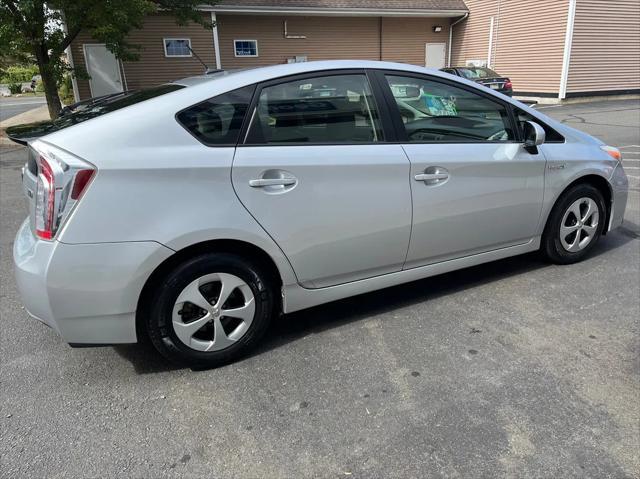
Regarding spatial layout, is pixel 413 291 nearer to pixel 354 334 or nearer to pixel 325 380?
pixel 354 334

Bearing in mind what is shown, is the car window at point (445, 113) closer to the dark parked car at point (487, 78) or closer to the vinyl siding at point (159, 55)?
the dark parked car at point (487, 78)

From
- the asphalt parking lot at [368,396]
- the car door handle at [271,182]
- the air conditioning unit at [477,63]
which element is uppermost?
the car door handle at [271,182]

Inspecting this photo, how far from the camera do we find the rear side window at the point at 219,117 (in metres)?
2.69

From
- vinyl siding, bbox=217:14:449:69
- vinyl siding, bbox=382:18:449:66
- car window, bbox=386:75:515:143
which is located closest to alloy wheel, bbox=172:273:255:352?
car window, bbox=386:75:515:143

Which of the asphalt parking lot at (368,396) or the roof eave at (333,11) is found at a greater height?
the roof eave at (333,11)

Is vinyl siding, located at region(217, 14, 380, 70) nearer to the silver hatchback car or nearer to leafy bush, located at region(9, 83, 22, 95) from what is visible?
the silver hatchback car

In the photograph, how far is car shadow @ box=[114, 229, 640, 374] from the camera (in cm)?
308

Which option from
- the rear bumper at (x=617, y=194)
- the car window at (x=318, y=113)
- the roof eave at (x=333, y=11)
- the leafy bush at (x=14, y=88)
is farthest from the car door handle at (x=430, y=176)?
the leafy bush at (x=14, y=88)

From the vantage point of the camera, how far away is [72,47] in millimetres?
17953

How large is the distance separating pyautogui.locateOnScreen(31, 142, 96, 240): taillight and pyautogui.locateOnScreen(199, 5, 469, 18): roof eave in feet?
58.3

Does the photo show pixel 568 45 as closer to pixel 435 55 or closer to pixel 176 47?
pixel 435 55

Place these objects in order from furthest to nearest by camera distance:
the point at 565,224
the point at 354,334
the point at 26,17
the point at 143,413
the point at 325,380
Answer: the point at 26,17
the point at 565,224
the point at 354,334
the point at 325,380
the point at 143,413

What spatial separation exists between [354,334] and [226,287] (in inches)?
36.2

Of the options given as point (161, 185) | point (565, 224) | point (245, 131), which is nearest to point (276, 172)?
point (245, 131)
